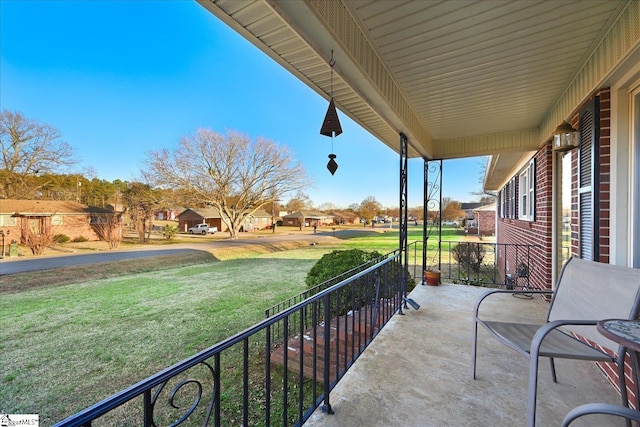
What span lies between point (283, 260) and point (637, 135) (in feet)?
39.5

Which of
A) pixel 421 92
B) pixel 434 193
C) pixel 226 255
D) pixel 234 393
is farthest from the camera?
pixel 226 255

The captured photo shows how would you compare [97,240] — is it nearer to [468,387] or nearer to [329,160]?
[329,160]

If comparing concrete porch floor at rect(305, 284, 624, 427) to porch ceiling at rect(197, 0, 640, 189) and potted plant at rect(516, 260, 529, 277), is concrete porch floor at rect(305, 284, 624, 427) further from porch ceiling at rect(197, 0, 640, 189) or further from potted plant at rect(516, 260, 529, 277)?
potted plant at rect(516, 260, 529, 277)

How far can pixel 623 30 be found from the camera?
1655mm

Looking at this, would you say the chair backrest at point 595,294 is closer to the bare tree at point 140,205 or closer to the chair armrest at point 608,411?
the chair armrest at point 608,411

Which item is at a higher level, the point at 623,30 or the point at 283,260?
the point at 623,30

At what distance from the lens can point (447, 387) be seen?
181 cm

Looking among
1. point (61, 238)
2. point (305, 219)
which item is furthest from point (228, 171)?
point (305, 219)

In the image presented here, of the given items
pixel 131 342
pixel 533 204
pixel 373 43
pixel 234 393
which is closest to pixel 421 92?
pixel 373 43

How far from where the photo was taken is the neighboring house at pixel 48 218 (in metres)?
14.6

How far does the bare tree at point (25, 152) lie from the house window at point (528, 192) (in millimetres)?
26509

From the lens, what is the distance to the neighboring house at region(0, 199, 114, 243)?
14.6 meters

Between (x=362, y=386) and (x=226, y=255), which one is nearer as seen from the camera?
(x=362, y=386)

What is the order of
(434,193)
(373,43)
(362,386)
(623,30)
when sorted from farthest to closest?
(434,193) → (373,43) → (362,386) → (623,30)
